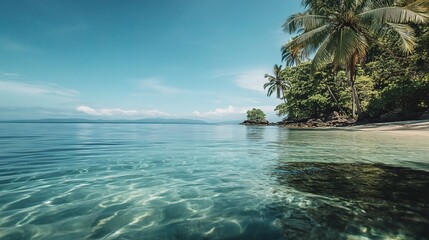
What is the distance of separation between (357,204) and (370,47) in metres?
25.4

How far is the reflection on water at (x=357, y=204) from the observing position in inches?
106

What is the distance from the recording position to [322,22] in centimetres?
1873

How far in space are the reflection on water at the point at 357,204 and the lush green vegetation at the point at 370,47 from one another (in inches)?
541

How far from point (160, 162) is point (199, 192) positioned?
3.23 meters

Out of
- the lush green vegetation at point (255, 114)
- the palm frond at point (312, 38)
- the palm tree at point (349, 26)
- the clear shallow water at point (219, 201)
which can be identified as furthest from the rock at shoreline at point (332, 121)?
the lush green vegetation at point (255, 114)

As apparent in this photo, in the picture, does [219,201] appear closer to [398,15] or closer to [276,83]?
[398,15]

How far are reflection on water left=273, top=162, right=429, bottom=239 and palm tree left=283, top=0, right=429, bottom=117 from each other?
43.9 feet

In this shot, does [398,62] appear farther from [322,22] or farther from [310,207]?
[310,207]

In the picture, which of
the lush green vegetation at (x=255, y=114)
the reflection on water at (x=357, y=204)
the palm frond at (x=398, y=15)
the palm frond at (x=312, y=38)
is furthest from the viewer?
the lush green vegetation at (x=255, y=114)

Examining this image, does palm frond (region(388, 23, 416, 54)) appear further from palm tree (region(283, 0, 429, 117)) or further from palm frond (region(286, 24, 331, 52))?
palm frond (region(286, 24, 331, 52))

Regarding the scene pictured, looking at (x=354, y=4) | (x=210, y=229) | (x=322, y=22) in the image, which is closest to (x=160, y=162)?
(x=210, y=229)

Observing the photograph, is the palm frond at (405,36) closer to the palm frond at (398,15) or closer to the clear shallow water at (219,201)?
the palm frond at (398,15)

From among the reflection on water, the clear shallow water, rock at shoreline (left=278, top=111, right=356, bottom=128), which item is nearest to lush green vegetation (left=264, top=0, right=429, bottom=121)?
rock at shoreline (left=278, top=111, right=356, bottom=128)

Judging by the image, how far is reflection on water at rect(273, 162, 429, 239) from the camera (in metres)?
2.69
